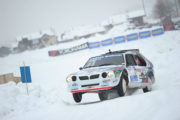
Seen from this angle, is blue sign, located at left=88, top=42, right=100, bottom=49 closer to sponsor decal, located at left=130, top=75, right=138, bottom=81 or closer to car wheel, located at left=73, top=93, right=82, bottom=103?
sponsor decal, located at left=130, top=75, right=138, bottom=81

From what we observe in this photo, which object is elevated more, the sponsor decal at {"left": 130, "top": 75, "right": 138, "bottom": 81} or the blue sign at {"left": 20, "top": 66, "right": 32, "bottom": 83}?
the blue sign at {"left": 20, "top": 66, "right": 32, "bottom": 83}

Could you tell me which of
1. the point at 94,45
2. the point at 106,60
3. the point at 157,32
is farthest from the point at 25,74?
the point at 157,32

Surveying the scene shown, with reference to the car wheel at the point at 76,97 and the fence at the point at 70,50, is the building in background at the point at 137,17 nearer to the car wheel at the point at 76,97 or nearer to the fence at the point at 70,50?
the fence at the point at 70,50

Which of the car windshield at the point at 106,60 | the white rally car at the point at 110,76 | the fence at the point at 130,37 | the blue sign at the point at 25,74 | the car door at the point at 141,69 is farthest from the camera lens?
the fence at the point at 130,37

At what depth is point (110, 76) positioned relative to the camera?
6.80 meters

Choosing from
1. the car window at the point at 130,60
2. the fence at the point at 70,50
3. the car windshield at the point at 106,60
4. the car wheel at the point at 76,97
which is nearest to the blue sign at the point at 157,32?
the fence at the point at 70,50

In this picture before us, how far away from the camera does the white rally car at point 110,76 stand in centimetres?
684

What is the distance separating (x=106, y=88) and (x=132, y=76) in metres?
1.27

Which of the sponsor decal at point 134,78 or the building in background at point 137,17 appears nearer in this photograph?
the sponsor decal at point 134,78

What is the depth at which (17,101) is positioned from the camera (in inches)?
372

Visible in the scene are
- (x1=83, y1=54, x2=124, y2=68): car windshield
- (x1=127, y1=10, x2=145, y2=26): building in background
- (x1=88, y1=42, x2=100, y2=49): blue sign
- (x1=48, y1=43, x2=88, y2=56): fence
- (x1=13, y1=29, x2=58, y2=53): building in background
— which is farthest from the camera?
(x1=13, y1=29, x2=58, y2=53): building in background

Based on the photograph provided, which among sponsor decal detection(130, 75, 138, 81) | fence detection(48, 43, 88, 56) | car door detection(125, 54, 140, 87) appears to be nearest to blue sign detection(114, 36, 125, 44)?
fence detection(48, 43, 88, 56)

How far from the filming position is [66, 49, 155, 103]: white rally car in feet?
22.5

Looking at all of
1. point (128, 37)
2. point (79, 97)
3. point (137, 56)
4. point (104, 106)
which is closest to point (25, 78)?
point (79, 97)
